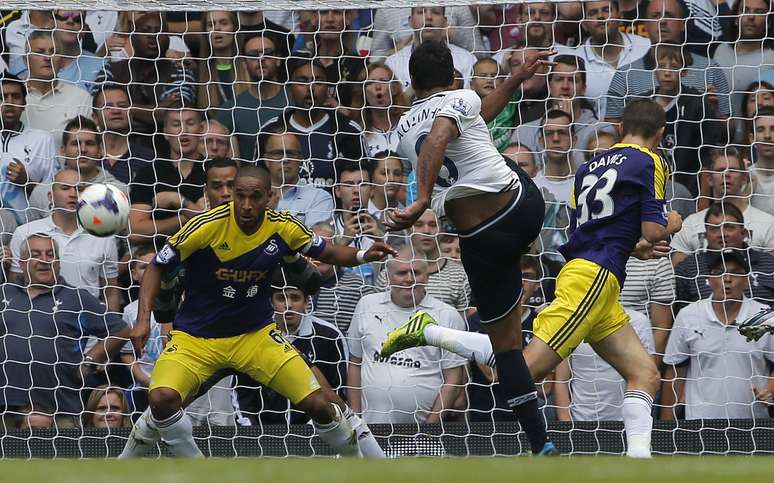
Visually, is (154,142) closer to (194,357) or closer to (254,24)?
(254,24)

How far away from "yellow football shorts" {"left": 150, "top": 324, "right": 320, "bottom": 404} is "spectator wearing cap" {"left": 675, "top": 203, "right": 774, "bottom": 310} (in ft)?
9.92

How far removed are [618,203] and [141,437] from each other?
3.10 metres

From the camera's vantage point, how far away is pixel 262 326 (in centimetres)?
781

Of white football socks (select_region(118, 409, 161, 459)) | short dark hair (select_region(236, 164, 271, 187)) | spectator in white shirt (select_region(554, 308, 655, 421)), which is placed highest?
short dark hair (select_region(236, 164, 271, 187))

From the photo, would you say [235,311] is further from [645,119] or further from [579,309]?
[645,119]

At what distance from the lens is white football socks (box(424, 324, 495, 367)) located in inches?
269

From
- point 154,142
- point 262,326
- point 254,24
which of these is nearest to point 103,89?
point 154,142

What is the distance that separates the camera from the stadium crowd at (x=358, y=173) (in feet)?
29.8

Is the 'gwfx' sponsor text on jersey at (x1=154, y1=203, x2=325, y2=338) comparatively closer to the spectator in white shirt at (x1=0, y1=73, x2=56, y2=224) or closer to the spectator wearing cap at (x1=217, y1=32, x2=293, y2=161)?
the spectator wearing cap at (x1=217, y1=32, x2=293, y2=161)

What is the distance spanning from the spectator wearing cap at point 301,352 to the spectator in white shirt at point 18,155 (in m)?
2.07

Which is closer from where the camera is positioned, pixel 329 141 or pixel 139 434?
pixel 139 434

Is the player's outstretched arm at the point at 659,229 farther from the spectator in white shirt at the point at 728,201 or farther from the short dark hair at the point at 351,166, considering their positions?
the short dark hair at the point at 351,166

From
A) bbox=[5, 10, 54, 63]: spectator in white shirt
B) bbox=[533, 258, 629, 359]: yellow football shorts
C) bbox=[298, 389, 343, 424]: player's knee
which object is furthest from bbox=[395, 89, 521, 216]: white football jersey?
bbox=[5, 10, 54, 63]: spectator in white shirt

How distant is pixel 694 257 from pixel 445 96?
3.41 meters
